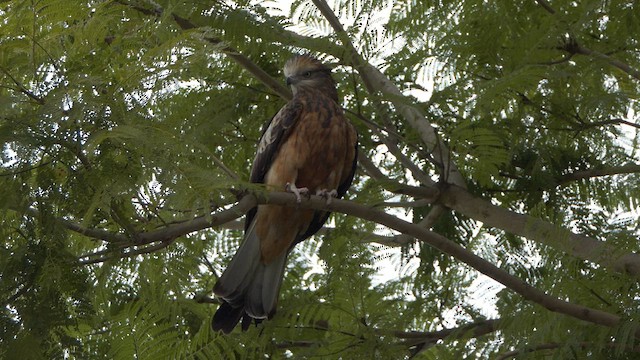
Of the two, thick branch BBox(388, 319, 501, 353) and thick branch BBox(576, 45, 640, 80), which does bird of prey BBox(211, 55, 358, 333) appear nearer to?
thick branch BBox(388, 319, 501, 353)

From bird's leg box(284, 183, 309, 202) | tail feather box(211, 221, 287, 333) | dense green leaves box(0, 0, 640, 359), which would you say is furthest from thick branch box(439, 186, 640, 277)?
tail feather box(211, 221, 287, 333)

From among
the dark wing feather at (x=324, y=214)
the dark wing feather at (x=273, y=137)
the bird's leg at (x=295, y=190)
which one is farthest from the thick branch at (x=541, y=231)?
the dark wing feather at (x=273, y=137)

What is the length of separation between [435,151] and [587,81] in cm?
93

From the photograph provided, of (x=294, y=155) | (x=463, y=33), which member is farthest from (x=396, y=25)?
(x=294, y=155)

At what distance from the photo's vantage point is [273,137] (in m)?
6.02

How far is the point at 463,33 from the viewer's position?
583cm

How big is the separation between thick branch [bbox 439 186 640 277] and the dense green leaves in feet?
0.12

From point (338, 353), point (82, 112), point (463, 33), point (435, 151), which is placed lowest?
point (338, 353)

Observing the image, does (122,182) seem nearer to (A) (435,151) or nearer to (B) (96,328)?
(B) (96,328)

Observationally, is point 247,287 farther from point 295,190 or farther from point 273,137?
point 273,137

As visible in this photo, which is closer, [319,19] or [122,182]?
[122,182]

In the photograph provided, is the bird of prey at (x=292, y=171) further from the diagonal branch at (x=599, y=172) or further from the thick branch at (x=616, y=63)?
the thick branch at (x=616, y=63)

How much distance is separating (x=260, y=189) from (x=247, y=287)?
1.70m

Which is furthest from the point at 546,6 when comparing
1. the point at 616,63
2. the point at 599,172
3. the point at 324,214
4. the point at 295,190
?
the point at 324,214
